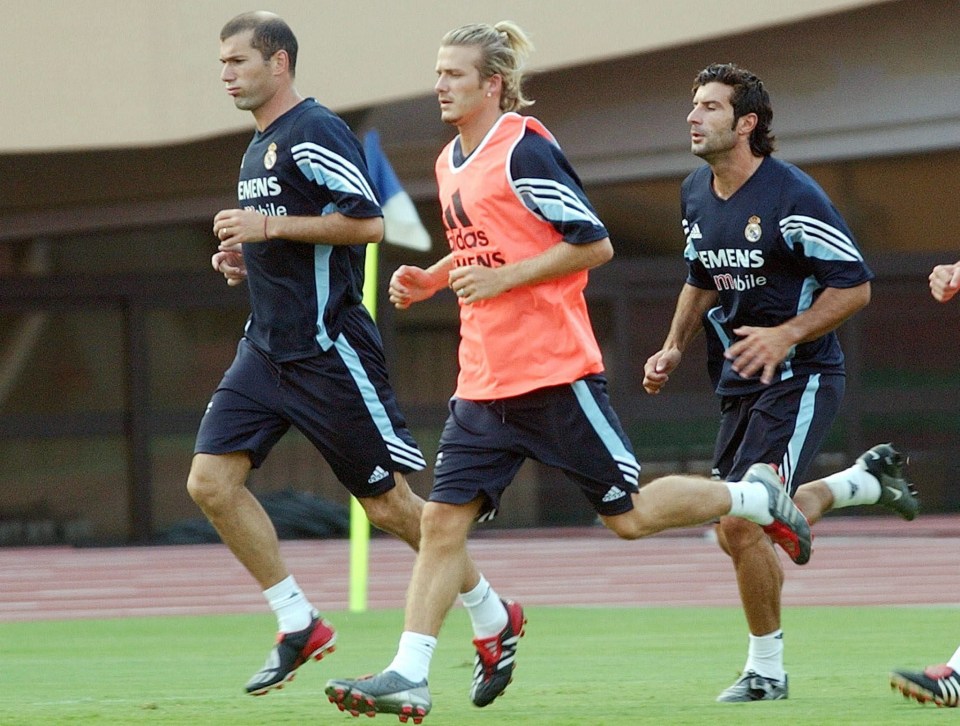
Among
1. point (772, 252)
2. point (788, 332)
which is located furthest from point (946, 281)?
point (772, 252)

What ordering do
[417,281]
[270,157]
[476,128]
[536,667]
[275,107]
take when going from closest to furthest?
[476,128] → [417,281] → [270,157] → [275,107] → [536,667]

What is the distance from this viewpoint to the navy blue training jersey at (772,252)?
6.46 m

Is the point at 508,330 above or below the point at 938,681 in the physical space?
above

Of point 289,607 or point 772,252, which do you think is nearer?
point 289,607

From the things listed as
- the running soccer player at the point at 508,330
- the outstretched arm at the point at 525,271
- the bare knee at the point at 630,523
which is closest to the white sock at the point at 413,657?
the running soccer player at the point at 508,330

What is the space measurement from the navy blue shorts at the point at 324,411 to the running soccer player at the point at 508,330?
753 mm

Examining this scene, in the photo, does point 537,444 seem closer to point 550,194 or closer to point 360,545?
point 550,194

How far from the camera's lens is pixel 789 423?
664 cm

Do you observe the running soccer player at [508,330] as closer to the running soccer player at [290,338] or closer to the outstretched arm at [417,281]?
the outstretched arm at [417,281]

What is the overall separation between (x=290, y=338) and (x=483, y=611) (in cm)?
125

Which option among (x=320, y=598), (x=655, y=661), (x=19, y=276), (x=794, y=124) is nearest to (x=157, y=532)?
(x=19, y=276)

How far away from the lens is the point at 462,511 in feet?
18.6

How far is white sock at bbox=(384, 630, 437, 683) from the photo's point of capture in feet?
17.6

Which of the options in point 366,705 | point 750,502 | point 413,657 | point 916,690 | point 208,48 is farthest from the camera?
point 208,48
